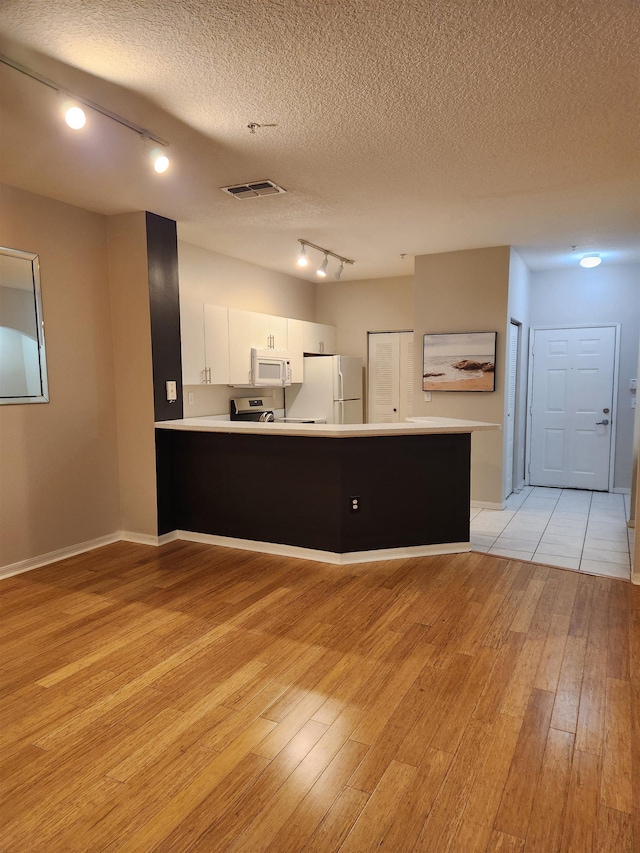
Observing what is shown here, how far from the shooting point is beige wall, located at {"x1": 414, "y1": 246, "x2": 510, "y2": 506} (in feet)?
16.9

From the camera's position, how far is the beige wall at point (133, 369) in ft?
13.4

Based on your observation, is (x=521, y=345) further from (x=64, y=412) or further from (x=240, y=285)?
(x=64, y=412)

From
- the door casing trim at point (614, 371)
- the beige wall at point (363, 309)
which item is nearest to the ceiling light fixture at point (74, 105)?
the beige wall at point (363, 309)

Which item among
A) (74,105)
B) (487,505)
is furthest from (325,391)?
(74,105)

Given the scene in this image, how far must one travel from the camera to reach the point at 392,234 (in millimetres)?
4664

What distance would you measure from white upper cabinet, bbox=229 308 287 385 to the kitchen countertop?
1.19 meters

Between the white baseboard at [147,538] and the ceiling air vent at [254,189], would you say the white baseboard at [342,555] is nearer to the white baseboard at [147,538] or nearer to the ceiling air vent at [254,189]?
the white baseboard at [147,538]

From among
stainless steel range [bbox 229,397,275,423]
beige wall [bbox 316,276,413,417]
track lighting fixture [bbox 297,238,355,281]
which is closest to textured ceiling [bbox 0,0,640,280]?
track lighting fixture [bbox 297,238,355,281]

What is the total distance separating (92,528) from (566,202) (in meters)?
4.31

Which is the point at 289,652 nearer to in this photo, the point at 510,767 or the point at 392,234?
the point at 510,767

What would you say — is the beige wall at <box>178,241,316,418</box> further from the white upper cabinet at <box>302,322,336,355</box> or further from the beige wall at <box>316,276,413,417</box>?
the beige wall at <box>316,276,413,417</box>

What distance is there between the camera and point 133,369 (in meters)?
4.22

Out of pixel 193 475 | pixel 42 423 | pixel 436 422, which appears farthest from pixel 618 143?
pixel 42 423

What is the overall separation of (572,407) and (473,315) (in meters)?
2.04
